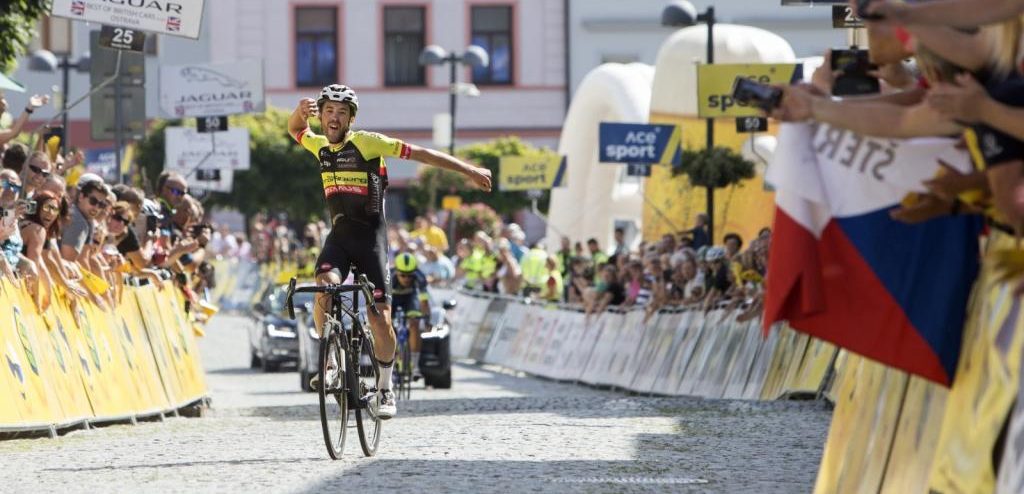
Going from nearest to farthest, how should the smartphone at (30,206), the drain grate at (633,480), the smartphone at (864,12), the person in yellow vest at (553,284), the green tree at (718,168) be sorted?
the smartphone at (864,12), the drain grate at (633,480), the smartphone at (30,206), the green tree at (718,168), the person in yellow vest at (553,284)

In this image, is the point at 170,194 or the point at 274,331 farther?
the point at 274,331

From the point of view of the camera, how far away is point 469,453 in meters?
12.7

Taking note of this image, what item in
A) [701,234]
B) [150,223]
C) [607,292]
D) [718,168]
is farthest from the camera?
[718,168]

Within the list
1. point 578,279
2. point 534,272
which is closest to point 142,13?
point 578,279

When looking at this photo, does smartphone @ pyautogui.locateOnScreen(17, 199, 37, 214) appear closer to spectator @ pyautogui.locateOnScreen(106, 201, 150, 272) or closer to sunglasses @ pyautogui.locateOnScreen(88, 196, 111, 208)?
sunglasses @ pyautogui.locateOnScreen(88, 196, 111, 208)

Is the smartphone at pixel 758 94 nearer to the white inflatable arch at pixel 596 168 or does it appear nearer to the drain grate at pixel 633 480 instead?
the drain grate at pixel 633 480

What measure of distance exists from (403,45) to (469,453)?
56.5 metres

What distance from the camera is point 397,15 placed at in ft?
224

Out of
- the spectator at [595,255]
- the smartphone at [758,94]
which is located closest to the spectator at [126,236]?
the smartphone at [758,94]

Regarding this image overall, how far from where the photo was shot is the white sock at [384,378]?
13.4 meters

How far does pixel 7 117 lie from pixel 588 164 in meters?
18.3

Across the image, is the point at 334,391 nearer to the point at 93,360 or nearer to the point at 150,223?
the point at 93,360

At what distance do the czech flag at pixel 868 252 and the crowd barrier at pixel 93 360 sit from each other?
7.02 meters

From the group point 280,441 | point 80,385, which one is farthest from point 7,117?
point 280,441
